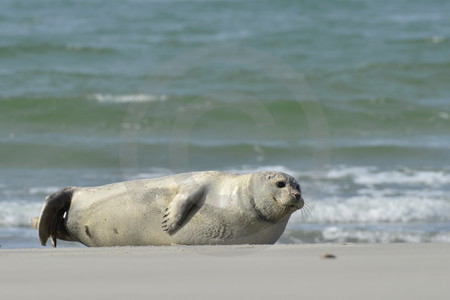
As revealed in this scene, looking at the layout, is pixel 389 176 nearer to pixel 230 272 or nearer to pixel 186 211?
pixel 186 211

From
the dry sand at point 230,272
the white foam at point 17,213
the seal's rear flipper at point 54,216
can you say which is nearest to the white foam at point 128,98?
the white foam at point 17,213

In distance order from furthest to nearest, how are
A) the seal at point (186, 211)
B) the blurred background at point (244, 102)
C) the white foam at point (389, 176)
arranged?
the white foam at point (389, 176)
the blurred background at point (244, 102)
the seal at point (186, 211)

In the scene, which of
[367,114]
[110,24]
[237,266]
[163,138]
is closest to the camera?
[237,266]

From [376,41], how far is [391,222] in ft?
32.7

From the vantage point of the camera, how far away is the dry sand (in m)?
4.26

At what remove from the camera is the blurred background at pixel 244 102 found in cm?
895

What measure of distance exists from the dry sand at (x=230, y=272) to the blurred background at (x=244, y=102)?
1.81 meters

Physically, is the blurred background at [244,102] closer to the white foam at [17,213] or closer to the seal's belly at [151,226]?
the white foam at [17,213]

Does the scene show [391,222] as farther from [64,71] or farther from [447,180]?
[64,71]

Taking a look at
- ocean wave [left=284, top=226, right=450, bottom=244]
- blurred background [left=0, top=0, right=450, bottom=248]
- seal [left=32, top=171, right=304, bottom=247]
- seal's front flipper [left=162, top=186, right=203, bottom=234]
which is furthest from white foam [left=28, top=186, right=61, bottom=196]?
seal's front flipper [left=162, top=186, right=203, bottom=234]

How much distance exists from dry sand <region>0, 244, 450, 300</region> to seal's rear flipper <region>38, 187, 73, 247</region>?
71 centimetres

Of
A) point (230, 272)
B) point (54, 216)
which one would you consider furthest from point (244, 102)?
point (230, 272)

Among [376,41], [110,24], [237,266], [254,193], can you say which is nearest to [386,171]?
[254,193]

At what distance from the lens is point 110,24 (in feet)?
62.8
